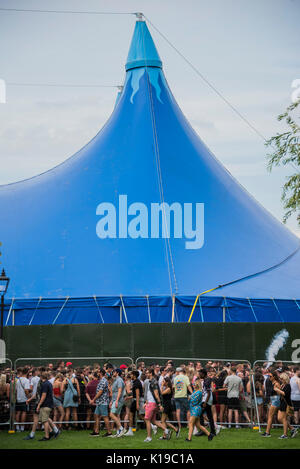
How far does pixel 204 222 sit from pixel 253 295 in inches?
118

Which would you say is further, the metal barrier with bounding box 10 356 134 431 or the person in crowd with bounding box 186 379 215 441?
the metal barrier with bounding box 10 356 134 431

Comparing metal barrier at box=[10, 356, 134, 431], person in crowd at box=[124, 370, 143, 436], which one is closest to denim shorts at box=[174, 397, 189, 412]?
person in crowd at box=[124, 370, 143, 436]

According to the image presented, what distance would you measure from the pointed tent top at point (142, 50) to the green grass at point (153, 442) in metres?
15.0

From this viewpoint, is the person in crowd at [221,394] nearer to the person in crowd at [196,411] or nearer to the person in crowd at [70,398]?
the person in crowd at [196,411]

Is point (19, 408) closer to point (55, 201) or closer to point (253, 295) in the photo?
point (253, 295)

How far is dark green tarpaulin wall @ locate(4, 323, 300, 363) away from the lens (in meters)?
17.8

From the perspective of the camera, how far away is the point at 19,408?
50.4ft

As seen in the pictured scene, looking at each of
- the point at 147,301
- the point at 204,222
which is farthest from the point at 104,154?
the point at 147,301

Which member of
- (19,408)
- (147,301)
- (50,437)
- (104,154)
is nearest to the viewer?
(50,437)

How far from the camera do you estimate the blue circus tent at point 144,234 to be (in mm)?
21594

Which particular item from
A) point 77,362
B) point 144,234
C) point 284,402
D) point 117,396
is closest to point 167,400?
Result: point 117,396

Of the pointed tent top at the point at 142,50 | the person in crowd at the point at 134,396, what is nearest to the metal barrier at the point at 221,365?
the person in crowd at the point at 134,396

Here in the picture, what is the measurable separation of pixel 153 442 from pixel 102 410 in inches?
60.6

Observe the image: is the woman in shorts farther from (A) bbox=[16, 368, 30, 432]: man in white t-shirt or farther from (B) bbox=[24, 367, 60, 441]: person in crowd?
(B) bbox=[24, 367, 60, 441]: person in crowd
